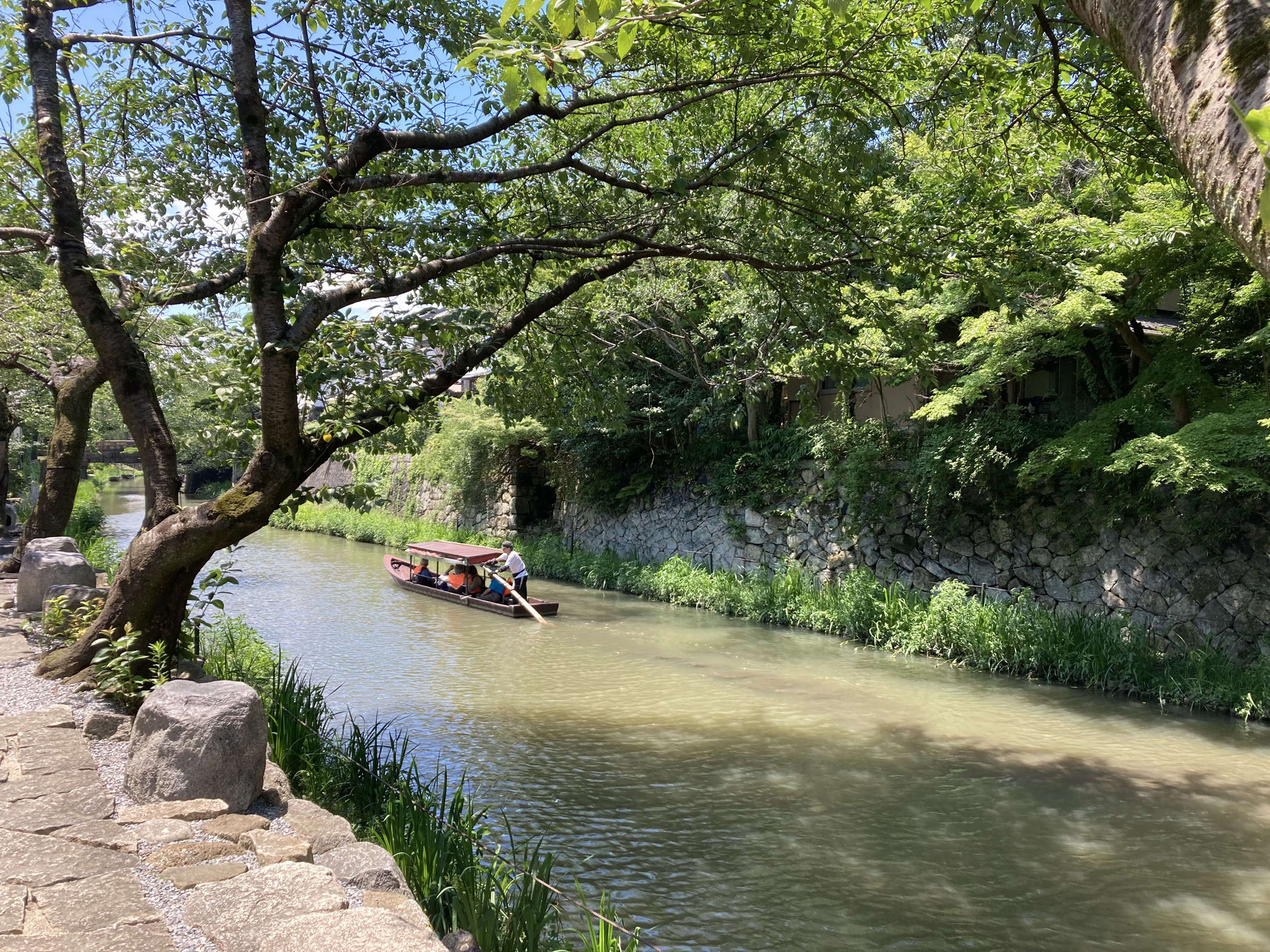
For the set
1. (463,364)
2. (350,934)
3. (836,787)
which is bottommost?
(836,787)

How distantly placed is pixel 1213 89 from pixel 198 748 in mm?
4471

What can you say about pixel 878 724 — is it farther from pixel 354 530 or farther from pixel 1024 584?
pixel 354 530

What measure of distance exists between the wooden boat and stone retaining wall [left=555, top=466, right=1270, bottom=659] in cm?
357

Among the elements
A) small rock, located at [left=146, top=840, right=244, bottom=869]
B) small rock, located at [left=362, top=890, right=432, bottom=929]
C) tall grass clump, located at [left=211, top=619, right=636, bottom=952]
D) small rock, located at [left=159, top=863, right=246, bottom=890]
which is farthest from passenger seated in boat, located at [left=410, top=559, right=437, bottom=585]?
small rock, located at [left=362, top=890, right=432, bottom=929]

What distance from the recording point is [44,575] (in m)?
8.45

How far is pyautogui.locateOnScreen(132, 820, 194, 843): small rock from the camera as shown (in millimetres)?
3699

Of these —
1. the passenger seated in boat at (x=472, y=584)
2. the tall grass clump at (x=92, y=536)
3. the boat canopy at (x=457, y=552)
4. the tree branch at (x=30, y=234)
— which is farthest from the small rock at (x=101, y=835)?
the boat canopy at (x=457, y=552)

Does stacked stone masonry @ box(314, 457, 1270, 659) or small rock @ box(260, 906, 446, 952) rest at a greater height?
stacked stone masonry @ box(314, 457, 1270, 659)

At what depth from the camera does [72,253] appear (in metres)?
6.08

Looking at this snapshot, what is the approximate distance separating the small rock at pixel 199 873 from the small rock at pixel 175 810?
48 centimetres

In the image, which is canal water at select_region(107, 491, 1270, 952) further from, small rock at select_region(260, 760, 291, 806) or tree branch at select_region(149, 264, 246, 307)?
tree branch at select_region(149, 264, 246, 307)

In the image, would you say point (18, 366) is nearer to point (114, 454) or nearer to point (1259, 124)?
point (1259, 124)

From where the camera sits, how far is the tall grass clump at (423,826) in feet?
13.3

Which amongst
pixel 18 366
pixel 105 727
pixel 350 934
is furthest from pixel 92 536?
pixel 350 934
